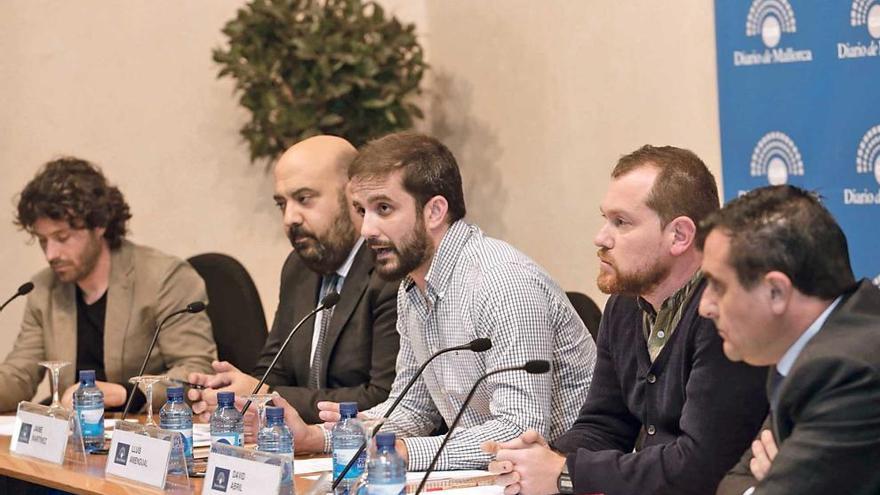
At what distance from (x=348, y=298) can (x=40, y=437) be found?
97 cm

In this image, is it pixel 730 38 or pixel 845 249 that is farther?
pixel 730 38

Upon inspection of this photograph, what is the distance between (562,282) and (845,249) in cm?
354

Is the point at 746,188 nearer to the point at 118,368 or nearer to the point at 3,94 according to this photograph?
the point at 118,368

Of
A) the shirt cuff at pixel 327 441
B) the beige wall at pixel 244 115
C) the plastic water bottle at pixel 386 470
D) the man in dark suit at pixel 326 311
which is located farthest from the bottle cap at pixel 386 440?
the beige wall at pixel 244 115

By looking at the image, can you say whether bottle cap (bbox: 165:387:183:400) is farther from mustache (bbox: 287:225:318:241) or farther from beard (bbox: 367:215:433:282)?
mustache (bbox: 287:225:318:241)

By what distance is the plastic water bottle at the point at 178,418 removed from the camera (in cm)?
313

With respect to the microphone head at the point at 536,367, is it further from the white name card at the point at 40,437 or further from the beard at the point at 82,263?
the beard at the point at 82,263

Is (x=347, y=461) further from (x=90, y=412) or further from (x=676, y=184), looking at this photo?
(x=90, y=412)

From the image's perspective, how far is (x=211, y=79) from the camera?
6148mm

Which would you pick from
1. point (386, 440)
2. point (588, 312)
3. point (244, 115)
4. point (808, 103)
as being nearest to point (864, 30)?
point (808, 103)

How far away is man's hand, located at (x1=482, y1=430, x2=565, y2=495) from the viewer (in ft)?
8.73

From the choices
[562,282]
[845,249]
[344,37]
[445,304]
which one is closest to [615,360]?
[445,304]

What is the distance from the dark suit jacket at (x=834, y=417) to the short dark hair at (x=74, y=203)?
3.08m

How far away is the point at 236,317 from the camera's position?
4680 millimetres
